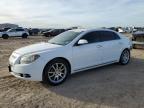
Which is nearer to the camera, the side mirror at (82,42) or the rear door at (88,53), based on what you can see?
the rear door at (88,53)

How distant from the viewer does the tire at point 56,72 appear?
633 cm

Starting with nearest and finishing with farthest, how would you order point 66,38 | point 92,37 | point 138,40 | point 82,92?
point 82,92, point 66,38, point 92,37, point 138,40

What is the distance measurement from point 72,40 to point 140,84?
241cm

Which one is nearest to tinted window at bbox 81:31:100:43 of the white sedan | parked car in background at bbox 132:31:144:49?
the white sedan

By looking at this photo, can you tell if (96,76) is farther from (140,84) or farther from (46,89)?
(46,89)

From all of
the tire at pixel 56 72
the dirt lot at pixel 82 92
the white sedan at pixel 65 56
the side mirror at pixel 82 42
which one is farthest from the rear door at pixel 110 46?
the tire at pixel 56 72

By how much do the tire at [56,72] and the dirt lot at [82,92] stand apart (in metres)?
0.18

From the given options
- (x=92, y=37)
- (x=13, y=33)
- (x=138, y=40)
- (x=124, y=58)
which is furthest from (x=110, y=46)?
(x=13, y=33)

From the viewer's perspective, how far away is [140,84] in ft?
21.2

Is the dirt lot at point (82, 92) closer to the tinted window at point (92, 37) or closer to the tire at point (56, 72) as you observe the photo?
the tire at point (56, 72)

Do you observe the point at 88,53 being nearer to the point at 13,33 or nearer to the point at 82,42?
the point at 82,42

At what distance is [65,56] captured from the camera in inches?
263

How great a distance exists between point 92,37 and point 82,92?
8.41ft

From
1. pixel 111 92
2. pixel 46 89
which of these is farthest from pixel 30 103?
pixel 111 92
